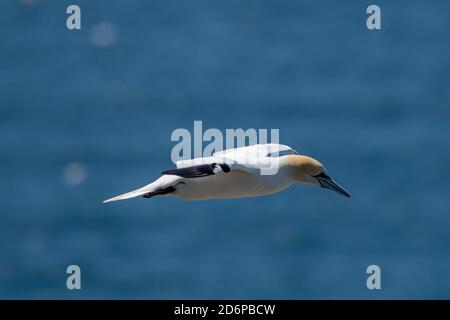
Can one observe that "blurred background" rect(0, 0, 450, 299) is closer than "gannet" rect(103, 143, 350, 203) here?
No

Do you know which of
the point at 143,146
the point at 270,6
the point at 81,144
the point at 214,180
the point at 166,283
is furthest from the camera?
the point at 270,6

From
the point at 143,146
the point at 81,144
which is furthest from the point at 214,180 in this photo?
the point at 81,144

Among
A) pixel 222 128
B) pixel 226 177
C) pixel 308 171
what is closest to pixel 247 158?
pixel 226 177

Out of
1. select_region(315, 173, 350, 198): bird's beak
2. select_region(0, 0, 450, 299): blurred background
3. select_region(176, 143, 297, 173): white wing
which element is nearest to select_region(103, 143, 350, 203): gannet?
select_region(176, 143, 297, 173): white wing

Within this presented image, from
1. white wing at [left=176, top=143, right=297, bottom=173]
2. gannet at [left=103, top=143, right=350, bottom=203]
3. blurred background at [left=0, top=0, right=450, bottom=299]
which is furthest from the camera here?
blurred background at [left=0, top=0, right=450, bottom=299]

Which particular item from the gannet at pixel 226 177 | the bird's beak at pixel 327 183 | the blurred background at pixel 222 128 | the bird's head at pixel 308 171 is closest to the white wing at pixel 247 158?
the gannet at pixel 226 177

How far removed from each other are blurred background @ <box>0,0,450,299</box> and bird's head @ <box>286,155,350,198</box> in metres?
18.3

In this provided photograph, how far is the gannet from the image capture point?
1161 centimetres

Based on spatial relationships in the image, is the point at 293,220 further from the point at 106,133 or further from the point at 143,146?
the point at 106,133

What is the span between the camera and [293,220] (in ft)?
115

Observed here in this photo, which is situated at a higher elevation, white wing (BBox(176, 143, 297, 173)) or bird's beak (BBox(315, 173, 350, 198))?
white wing (BBox(176, 143, 297, 173))

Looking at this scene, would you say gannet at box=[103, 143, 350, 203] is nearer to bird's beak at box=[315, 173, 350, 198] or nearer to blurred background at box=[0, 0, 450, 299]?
bird's beak at box=[315, 173, 350, 198]

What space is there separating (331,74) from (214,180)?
93.8ft

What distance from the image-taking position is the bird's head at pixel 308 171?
507 inches
